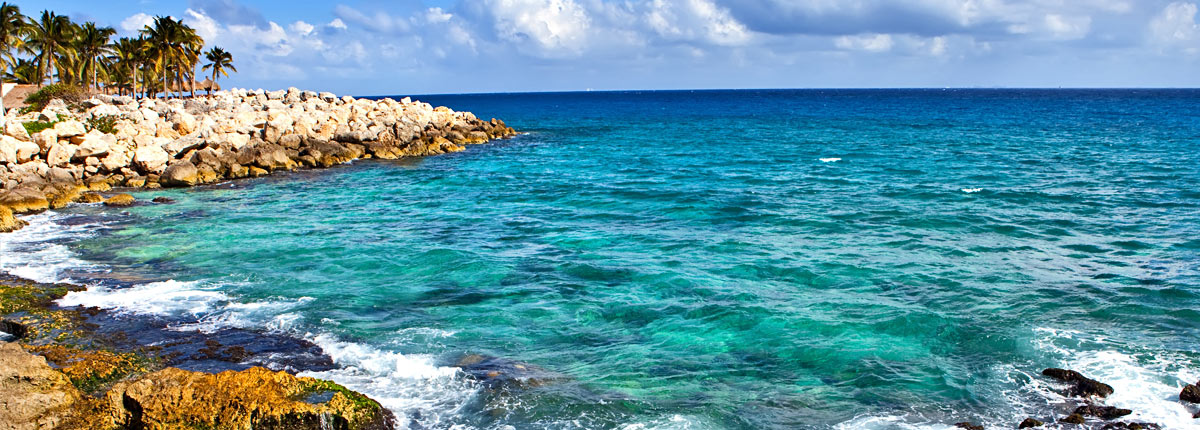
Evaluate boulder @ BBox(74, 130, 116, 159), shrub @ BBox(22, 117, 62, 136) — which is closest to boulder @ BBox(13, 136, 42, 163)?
boulder @ BBox(74, 130, 116, 159)

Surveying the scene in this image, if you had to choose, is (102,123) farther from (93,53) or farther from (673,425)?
(673,425)

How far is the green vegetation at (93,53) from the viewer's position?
184 ft

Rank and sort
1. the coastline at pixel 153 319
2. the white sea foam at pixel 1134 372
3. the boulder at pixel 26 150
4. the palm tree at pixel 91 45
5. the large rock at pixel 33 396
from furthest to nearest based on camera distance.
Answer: the palm tree at pixel 91 45 → the boulder at pixel 26 150 → the white sea foam at pixel 1134 372 → the coastline at pixel 153 319 → the large rock at pixel 33 396

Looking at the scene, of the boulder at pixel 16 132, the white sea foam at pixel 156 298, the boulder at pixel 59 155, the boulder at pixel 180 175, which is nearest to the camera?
the white sea foam at pixel 156 298

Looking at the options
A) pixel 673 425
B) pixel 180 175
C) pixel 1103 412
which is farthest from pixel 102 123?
pixel 1103 412

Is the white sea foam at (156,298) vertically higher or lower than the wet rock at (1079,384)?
lower

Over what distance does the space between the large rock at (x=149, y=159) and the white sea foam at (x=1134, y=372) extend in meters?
36.3

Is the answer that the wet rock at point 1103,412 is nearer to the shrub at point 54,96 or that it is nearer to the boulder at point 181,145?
the boulder at point 181,145

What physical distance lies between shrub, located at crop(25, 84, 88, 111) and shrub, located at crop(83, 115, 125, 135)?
9.77 meters

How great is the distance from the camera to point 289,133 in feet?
152

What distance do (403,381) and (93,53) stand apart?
211ft

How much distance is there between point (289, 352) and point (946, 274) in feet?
51.8

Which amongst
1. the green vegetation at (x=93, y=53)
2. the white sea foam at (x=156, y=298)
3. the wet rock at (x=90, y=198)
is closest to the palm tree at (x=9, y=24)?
the green vegetation at (x=93, y=53)

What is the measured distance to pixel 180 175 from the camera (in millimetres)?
36250
